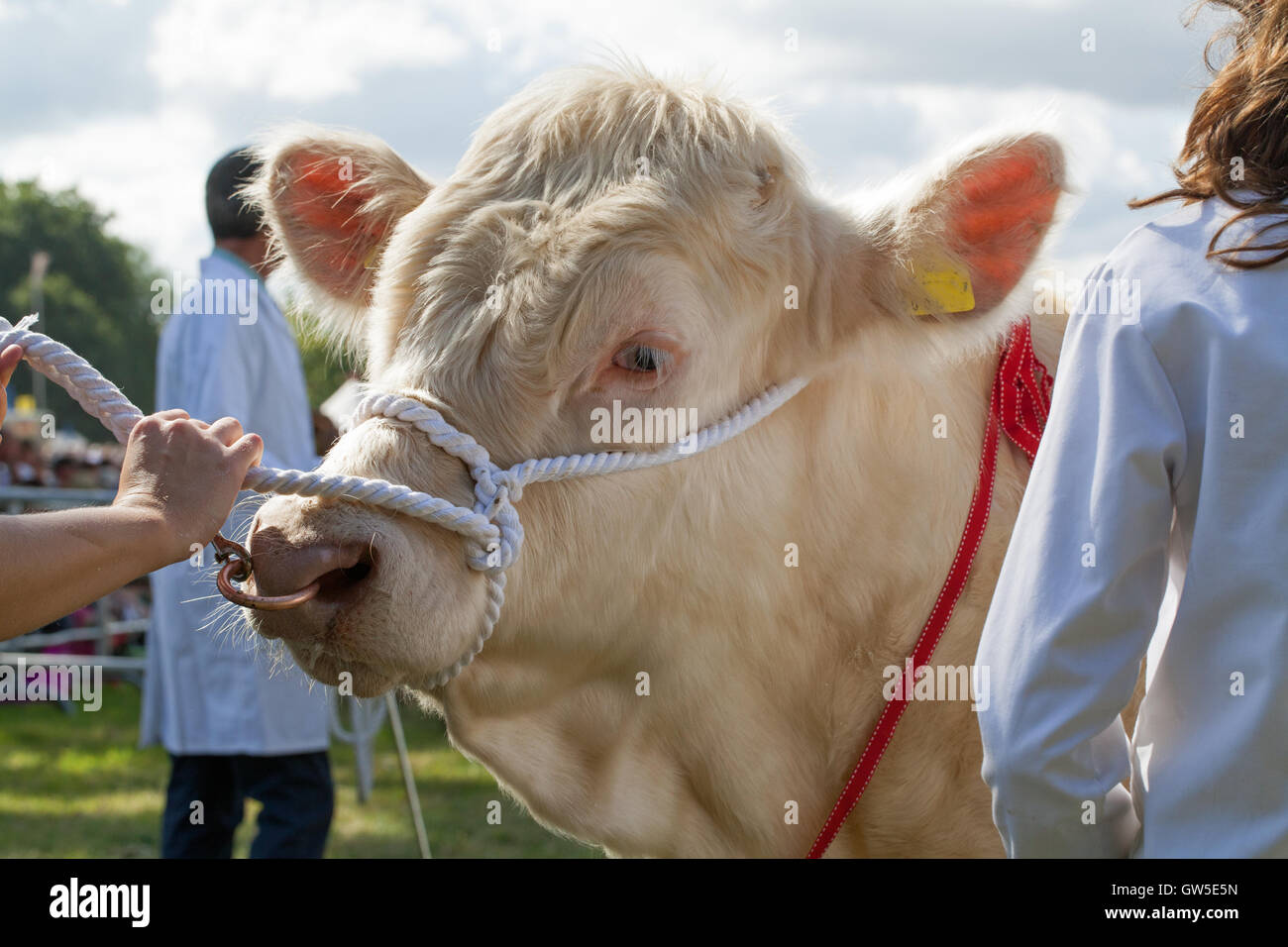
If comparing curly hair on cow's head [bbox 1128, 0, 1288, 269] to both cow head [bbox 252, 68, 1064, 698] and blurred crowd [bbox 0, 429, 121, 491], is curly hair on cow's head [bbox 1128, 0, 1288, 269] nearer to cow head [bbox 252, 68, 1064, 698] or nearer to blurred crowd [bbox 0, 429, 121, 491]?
cow head [bbox 252, 68, 1064, 698]

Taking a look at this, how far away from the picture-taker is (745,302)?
2682mm

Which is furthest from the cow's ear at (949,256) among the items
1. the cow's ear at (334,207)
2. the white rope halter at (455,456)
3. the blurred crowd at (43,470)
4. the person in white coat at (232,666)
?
the blurred crowd at (43,470)

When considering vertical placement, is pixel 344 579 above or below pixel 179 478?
below

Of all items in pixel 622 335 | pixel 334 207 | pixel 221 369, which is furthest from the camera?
pixel 221 369

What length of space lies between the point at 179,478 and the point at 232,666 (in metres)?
3.16

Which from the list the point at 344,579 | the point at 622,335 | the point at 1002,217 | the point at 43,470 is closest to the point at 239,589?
the point at 344,579

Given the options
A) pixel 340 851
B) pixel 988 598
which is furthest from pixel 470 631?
pixel 340 851

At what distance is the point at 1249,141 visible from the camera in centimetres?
167

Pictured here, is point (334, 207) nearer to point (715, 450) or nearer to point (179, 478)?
point (715, 450)

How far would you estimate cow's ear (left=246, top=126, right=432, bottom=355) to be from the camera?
3244 millimetres
